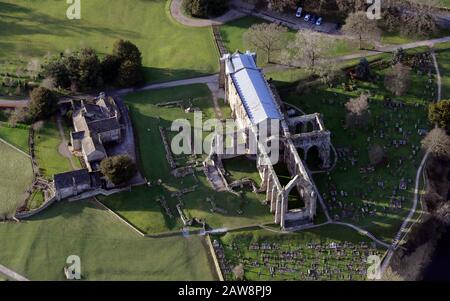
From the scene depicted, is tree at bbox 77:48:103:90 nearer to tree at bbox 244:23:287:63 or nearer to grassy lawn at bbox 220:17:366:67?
grassy lawn at bbox 220:17:366:67

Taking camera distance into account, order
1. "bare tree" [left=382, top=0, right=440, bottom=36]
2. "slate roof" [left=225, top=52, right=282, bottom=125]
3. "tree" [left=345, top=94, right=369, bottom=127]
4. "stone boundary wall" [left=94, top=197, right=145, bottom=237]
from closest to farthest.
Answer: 1. "stone boundary wall" [left=94, top=197, right=145, bottom=237]
2. "slate roof" [left=225, top=52, right=282, bottom=125]
3. "tree" [left=345, top=94, right=369, bottom=127]
4. "bare tree" [left=382, top=0, right=440, bottom=36]

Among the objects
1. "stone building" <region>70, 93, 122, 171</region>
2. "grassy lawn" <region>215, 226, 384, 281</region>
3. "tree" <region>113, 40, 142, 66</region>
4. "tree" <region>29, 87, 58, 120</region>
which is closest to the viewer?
"grassy lawn" <region>215, 226, 384, 281</region>

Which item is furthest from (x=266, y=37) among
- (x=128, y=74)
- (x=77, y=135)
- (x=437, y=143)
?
(x=77, y=135)

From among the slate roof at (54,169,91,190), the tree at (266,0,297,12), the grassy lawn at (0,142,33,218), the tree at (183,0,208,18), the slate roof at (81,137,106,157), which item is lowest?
the grassy lawn at (0,142,33,218)

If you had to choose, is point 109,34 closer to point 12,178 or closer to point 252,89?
point 252,89

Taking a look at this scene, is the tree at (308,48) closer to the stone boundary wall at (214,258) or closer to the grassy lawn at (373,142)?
the grassy lawn at (373,142)

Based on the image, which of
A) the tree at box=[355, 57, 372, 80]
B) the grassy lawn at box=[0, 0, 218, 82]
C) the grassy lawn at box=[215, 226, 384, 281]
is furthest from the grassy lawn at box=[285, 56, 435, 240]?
the grassy lawn at box=[0, 0, 218, 82]

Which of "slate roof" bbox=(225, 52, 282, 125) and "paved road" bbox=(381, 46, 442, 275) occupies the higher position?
"slate roof" bbox=(225, 52, 282, 125)
